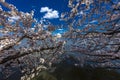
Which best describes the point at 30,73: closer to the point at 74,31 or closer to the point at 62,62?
the point at 74,31

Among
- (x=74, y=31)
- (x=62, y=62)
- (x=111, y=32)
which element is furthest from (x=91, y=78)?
(x=111, y=32)

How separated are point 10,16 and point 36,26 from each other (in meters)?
1.18

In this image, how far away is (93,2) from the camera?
734 cm

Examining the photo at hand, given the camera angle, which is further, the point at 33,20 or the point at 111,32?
the point at 111,32

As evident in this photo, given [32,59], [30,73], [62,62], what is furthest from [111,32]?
[62,62]

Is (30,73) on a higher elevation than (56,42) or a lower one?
lower

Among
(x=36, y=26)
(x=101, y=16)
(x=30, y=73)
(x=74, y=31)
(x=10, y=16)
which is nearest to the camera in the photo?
(x=10, y=16)

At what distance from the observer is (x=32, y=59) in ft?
35.3

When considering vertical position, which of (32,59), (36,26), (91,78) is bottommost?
(91,78)

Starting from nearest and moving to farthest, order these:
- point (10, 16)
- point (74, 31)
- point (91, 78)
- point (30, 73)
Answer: point (10, 16) < point (74, 31) < point (30, 73) < point (91, 78)

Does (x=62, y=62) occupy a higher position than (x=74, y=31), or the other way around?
(x=74, y=31)

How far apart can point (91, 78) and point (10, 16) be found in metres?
11.3

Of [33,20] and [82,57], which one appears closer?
[33,20]

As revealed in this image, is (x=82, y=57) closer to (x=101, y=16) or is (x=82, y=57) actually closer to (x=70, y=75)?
(x=70, y=75)
